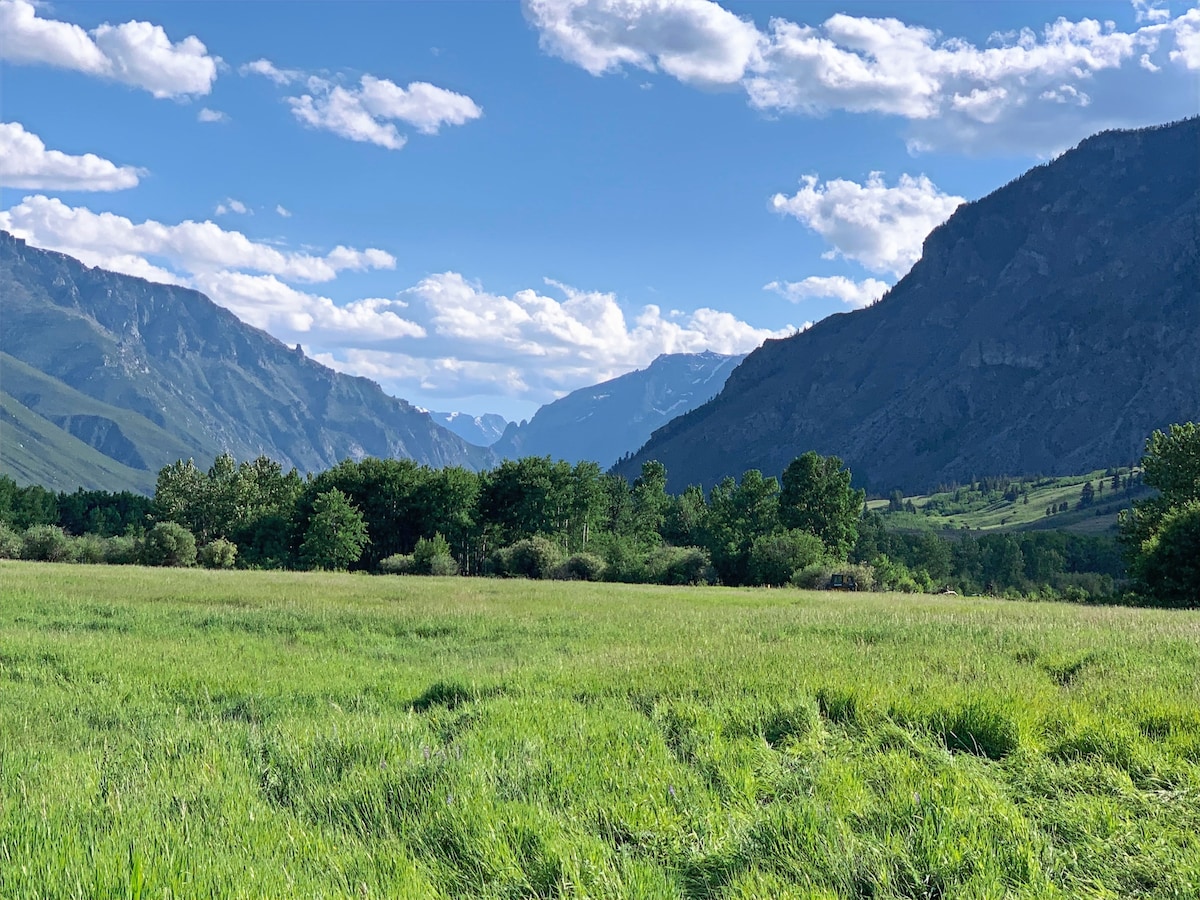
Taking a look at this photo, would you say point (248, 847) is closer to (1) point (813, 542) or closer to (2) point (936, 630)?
(2) point (936, 630)

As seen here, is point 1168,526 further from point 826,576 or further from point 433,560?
point 433,560

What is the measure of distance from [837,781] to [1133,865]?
2004mm

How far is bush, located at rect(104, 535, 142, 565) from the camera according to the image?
7753 centimetres

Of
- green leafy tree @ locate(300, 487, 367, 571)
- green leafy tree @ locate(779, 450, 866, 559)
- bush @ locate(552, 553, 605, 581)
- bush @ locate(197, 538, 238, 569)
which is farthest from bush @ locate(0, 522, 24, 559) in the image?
green leafy tree @ locate(779, 450, 866, 559)

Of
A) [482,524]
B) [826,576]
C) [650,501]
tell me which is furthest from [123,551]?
[650,501]

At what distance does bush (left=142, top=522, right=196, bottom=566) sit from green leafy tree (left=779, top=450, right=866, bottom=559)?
6581 centimetres

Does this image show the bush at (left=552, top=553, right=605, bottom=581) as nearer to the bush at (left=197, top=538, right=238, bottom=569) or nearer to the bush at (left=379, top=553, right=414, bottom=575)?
the bush at (left=379, top=553, right=414, bottom=575)

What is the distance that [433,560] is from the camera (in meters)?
74.4

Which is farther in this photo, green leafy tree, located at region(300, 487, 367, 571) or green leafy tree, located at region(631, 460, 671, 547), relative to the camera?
green leafy tree, located at region(631, 460, 671, 547)

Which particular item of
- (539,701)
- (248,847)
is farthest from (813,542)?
(248,847)

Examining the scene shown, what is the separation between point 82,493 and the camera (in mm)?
136125

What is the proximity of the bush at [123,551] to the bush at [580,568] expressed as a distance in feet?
143

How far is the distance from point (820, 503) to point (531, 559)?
35.8 metres

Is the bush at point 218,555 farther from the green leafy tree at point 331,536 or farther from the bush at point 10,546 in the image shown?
the bush at point 10,546
